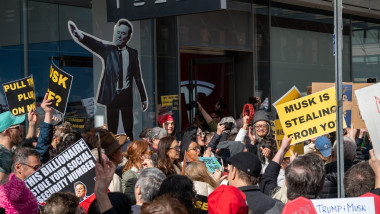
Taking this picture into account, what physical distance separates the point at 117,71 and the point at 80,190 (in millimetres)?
6890

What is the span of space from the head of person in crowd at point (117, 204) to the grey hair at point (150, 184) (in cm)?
86

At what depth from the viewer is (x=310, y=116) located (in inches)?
272

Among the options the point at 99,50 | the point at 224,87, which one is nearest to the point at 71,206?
the point at 99,50

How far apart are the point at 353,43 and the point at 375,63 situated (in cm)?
156

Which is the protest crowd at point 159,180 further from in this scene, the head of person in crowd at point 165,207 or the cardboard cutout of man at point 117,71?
the cardboard cutout of man at point 117,71

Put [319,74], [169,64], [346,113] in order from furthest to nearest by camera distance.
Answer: [319,74] → [169,64] → [346,113]

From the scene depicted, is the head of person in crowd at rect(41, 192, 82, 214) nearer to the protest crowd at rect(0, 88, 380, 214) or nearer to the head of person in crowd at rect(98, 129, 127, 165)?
the protest crowd at rect(0, 88, 380, 214)

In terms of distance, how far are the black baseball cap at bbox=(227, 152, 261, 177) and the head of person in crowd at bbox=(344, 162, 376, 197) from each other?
73 centimetres

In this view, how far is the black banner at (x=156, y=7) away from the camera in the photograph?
888 centimetres

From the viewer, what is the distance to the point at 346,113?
1021cm

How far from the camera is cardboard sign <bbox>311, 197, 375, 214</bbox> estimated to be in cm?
385

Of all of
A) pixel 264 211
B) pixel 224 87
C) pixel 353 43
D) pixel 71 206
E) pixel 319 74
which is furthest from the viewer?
pixel 353 43

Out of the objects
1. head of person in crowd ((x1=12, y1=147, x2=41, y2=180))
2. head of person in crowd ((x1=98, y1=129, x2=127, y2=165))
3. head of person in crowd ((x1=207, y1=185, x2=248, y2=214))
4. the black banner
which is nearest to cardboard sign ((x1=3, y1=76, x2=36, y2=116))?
the black banner

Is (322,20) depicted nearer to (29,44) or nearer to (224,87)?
(224,87)
